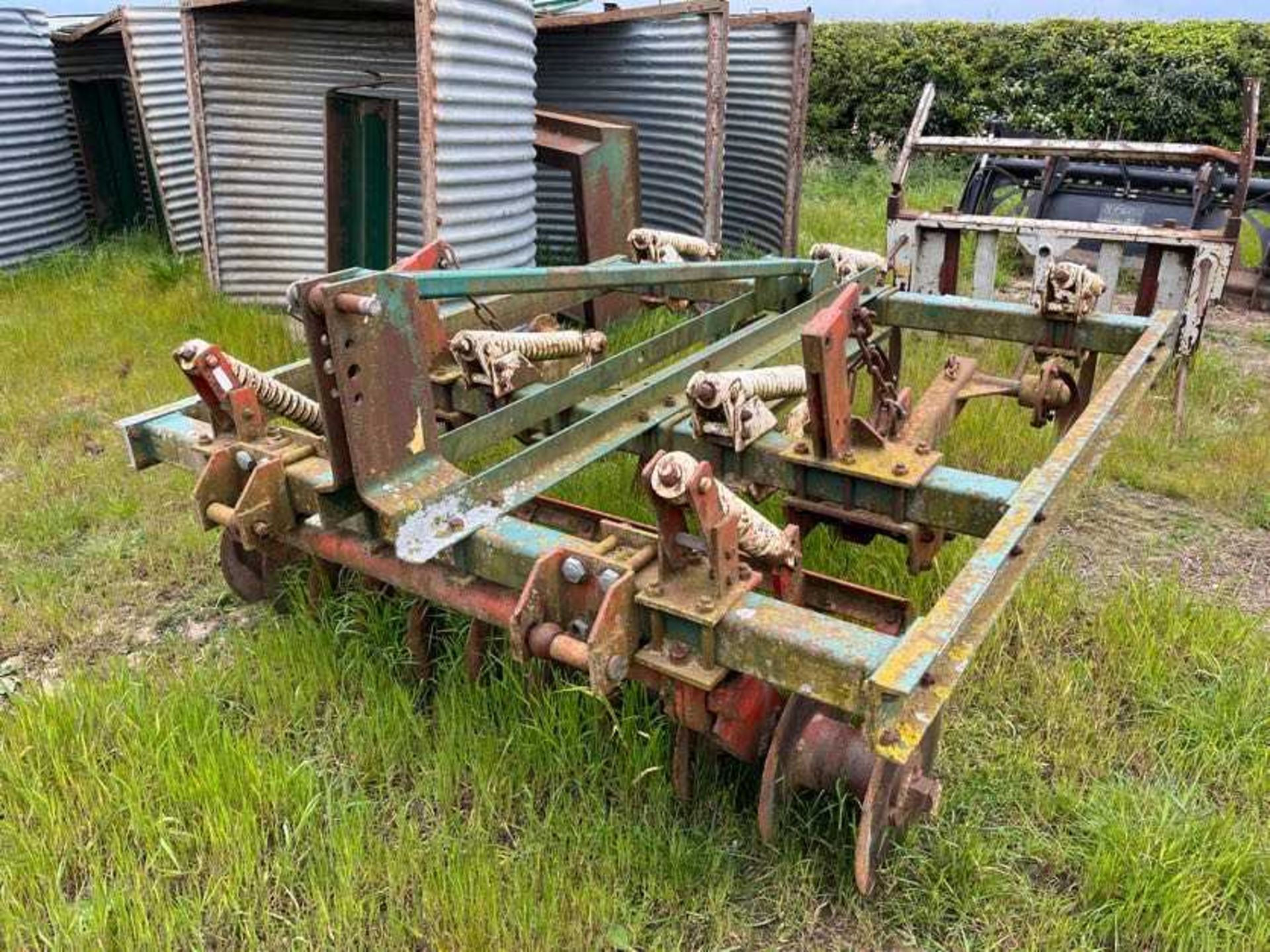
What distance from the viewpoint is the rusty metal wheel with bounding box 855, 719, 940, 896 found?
196cm

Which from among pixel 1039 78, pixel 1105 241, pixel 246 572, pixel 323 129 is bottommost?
pixel 246 572

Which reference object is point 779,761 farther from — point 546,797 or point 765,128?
point 765,128

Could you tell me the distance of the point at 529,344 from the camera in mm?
3336

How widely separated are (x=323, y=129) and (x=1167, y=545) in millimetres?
4805

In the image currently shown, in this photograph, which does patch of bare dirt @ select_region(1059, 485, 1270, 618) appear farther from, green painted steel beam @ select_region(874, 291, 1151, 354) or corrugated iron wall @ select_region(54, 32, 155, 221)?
corrugated iron wall @ select_region(54, 32, 155, 221)

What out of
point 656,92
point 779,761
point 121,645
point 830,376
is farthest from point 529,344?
point 656,92

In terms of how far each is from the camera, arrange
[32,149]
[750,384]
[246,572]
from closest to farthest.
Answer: [750,384] → [246,572] → [32,149]

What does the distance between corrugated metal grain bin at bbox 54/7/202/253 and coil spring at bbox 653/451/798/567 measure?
632 cm

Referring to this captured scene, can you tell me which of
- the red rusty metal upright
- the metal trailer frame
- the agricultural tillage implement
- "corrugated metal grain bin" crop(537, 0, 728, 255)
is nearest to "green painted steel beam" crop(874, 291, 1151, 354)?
the agricultural tillage implement

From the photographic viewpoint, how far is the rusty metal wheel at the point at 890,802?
1.96m

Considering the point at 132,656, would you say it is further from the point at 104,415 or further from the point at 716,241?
the point at 716,241

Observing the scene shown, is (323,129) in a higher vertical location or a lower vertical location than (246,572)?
higher

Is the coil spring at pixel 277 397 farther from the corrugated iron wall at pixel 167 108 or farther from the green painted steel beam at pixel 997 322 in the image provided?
the corrugated iron wall at pixel 167 108

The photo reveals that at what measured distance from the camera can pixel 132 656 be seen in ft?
10.4
